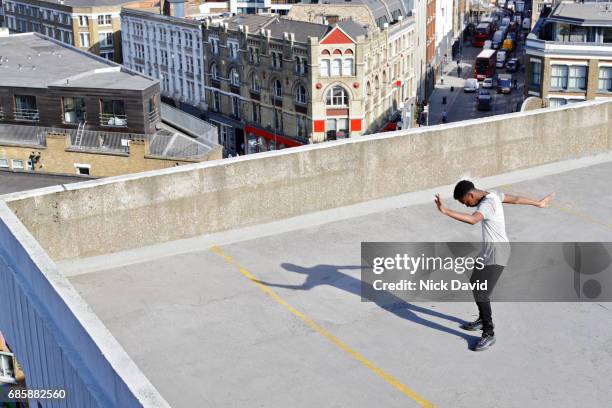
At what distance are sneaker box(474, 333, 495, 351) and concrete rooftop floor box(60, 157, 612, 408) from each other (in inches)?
4.3

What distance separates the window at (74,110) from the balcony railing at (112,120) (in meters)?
1.20

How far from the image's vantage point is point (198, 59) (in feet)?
346

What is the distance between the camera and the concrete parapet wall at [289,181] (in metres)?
13.3

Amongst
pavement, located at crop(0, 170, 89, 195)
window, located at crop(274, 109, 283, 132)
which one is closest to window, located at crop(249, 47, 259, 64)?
window, located at crop(274, 109, 283, 132)

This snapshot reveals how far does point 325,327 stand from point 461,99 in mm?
121428

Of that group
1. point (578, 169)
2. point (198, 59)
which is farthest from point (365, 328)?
point (198, 59)

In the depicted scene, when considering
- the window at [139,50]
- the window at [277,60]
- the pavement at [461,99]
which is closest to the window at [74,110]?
the window at [277,60]

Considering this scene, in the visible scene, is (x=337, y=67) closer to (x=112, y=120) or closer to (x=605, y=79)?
(x=605, y=79)

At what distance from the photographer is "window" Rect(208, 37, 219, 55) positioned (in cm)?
10039

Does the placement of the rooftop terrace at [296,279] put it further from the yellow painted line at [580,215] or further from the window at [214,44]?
the window at [214,44]

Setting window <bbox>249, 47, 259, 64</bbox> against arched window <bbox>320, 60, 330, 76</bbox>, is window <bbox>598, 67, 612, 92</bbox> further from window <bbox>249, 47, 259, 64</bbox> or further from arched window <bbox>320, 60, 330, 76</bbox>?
window <bbox>249, 47, 259, 64</bbox>

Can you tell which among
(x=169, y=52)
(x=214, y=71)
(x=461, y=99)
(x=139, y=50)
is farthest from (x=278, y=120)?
(x=461, y=99)

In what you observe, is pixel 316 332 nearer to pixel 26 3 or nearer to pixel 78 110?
pixel 78 110

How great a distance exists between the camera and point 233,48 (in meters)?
97.7
